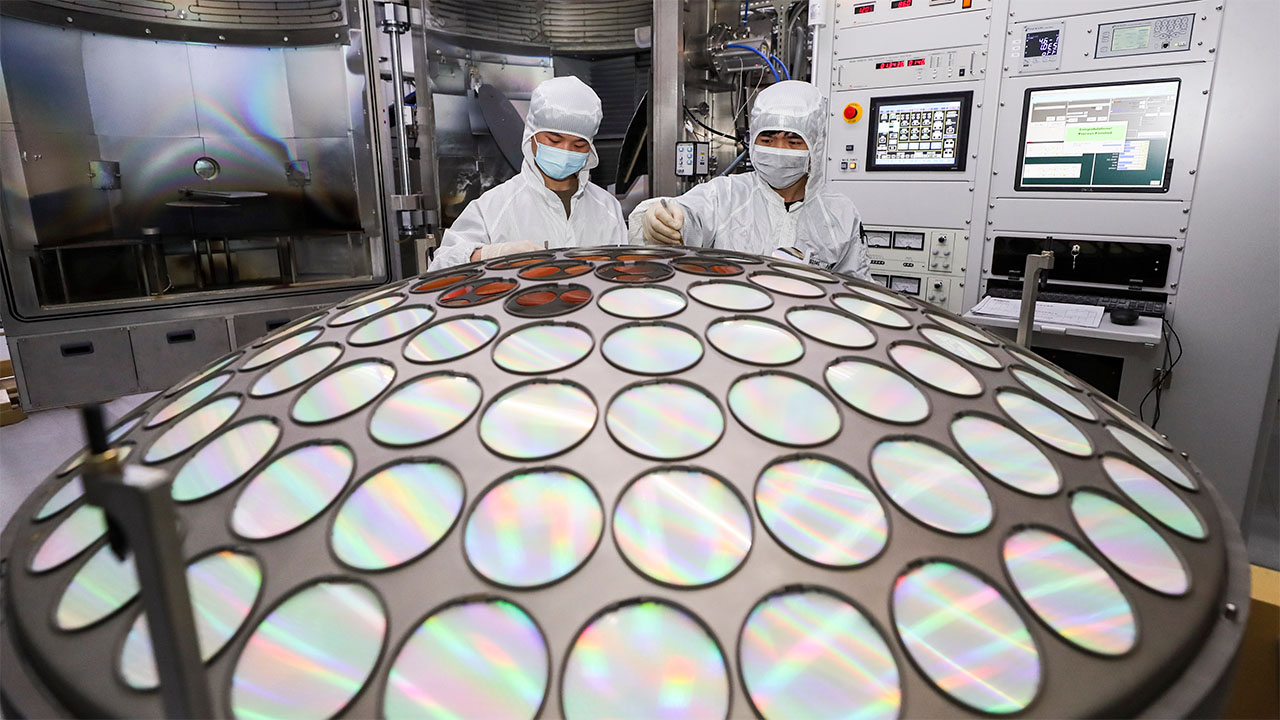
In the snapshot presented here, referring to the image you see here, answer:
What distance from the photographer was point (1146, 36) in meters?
2.85

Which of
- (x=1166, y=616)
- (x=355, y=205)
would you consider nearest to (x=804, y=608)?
(x=1166, y=616)

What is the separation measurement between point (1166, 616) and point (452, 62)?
13.8 ft

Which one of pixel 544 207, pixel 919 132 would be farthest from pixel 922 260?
pixel 544 207

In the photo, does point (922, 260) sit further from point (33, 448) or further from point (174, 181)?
point (33, 448)

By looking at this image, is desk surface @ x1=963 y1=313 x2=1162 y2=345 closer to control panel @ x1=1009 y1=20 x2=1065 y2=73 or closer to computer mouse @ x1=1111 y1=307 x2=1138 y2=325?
computer mouse @ x1=1111 y1=307 x2=1138 y2=325

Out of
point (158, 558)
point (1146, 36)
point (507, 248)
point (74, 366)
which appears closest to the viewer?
point (158, 558)

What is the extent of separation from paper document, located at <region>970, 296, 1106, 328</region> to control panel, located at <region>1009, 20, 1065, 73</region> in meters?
1.10

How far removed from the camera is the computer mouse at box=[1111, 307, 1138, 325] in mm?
2865

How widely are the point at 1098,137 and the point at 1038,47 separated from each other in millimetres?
505

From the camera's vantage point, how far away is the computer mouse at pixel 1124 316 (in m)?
2.87

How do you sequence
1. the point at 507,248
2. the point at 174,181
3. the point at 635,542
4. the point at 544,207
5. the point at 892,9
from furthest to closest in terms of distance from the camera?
the point at 174,181 < the point at 892,9 < the point at 544,207 < the point at 507,248 < the point at 635,542

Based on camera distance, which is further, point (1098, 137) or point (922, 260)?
point (922, 260)

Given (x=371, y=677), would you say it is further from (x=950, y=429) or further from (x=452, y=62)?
(x=452, y=62)

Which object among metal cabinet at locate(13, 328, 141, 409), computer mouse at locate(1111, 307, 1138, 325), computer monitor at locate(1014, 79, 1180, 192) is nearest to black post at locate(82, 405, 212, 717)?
computer mouse at locate(1111, 307, 1138, 325)
